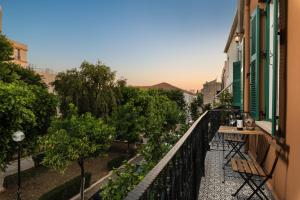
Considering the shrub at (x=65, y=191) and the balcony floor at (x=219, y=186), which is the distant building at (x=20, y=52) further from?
the balcony floor at (x=219, y=186)

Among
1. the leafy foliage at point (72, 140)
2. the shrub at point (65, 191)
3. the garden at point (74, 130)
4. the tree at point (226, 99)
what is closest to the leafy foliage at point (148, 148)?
the garden at point (74, 130)

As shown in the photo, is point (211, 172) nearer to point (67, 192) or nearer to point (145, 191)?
point (145, 191)

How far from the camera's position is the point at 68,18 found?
29.4m

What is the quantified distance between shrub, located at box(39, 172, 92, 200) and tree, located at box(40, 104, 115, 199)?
2.32 ft

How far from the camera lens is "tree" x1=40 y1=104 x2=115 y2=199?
1281cm

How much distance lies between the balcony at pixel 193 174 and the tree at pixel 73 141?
7387mm

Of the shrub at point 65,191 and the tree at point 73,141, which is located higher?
the tree at point 73,141

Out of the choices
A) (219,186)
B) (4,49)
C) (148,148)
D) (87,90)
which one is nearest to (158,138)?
(148,148)

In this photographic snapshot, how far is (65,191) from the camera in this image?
12227 millimetres

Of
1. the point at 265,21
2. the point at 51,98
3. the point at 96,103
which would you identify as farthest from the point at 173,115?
the point at 265,21

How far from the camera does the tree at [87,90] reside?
2350 cm

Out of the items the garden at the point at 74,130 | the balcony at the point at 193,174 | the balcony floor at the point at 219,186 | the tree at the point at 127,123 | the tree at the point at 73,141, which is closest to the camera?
the balcony at the point at 193,174

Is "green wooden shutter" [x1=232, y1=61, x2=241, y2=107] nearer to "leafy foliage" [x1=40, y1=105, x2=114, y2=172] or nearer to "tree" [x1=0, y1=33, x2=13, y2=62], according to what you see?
"leafy foliage" [x1=40, y1=105, x2=114, y2=172]

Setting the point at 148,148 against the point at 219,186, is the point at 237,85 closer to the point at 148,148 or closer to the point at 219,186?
the point at 148,148
